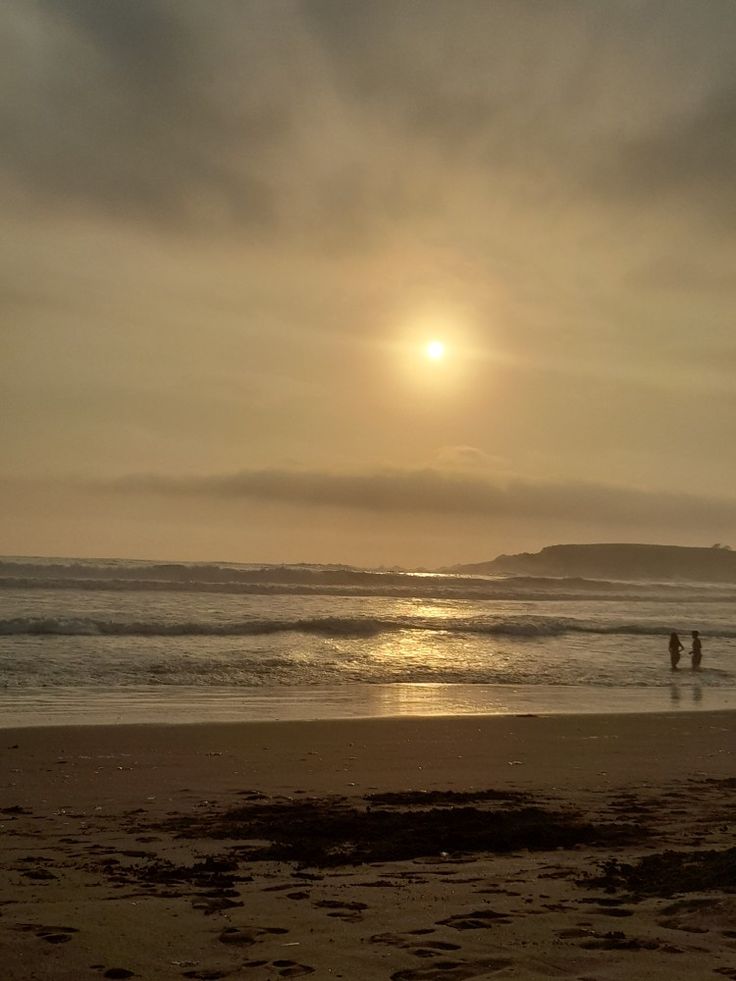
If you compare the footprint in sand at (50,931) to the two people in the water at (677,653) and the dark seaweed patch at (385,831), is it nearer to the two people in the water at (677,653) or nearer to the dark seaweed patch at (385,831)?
the dark seaweed patch at (385,831)

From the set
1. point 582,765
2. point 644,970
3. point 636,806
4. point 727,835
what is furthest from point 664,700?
point 644,970

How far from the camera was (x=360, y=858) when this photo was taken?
6938 millimetres

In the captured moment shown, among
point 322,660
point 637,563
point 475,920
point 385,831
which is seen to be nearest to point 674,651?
point 322,660

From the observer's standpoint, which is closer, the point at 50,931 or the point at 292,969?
the point at 292,969

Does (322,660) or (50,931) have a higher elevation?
(50,931)

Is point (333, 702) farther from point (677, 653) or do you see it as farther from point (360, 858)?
point (677, 653)

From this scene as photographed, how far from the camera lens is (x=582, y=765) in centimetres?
1180

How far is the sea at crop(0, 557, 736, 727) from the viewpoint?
17.6 meters

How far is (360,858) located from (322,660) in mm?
18363

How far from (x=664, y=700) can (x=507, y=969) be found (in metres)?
16.9

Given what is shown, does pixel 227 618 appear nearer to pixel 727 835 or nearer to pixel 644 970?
pixel 727 835

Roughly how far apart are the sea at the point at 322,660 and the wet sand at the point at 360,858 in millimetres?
3987

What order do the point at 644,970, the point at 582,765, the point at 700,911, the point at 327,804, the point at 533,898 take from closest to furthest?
the point at 644,970 < the point at 700,911 < the point at 533,898 < the point at 327,804 < the point at 582,765

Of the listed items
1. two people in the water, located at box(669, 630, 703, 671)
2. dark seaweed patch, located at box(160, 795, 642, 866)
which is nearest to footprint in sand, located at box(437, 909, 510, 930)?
dark seaweed patch, located at box(160, 795, 642, 866)
